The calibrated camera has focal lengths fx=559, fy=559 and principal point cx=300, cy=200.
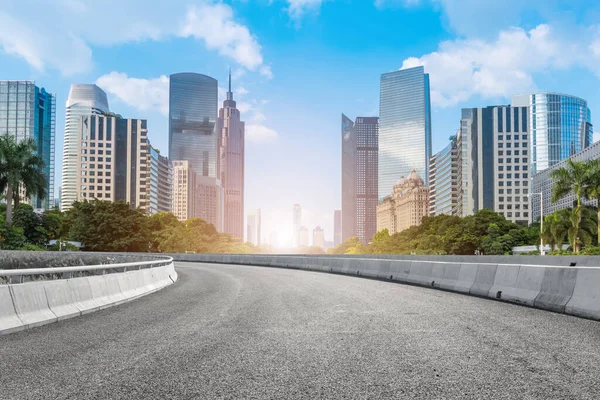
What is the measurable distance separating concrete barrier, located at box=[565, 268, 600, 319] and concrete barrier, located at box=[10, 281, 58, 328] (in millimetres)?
9177

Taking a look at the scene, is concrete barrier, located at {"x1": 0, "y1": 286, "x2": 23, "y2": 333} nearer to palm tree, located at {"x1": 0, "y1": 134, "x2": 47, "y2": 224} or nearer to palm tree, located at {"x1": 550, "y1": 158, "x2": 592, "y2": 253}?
palm tree, located at {"x1": 550, "y1": 158, "x2": 592, "y2": 253}

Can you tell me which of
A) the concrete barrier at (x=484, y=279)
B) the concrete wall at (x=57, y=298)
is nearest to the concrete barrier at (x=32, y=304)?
the concrete wall at (x=57, y=298)

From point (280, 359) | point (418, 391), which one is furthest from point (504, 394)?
point (280, 359)

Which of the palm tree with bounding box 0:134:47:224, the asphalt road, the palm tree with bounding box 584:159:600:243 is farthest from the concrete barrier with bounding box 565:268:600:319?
the palm tree with bounding box 0:134:47:224

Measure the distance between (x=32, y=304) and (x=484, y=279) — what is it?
10633 mm

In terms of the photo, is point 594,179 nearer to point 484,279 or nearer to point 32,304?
point 484,279

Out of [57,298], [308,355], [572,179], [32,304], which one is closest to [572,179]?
[572,179]

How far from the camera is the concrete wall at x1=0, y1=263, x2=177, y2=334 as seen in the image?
8.57m

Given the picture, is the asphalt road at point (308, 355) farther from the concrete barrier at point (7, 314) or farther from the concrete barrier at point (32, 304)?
the concrete barrier at point (32, 304)

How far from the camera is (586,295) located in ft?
32.8

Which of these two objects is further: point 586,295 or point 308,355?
point 586,295

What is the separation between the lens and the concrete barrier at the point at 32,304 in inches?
347

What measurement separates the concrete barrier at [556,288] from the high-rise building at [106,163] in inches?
7695

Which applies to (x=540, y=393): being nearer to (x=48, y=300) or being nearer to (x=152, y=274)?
(x=48, y=300)
